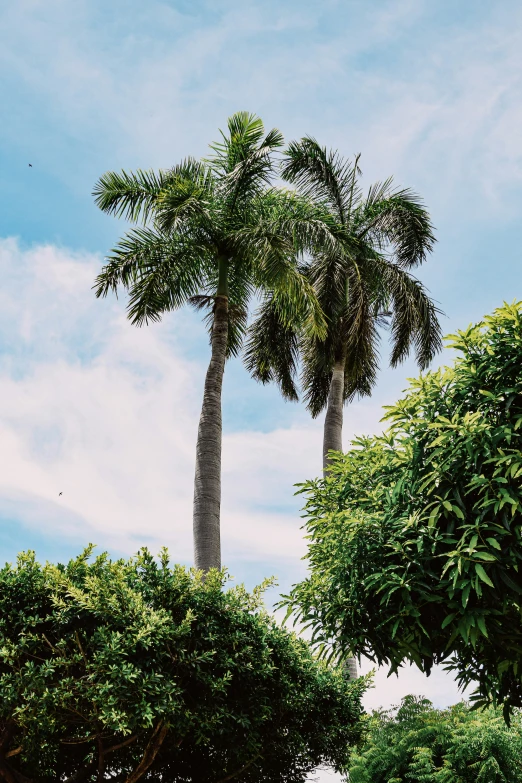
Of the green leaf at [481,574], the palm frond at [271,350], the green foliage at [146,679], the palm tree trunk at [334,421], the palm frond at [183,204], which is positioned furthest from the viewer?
the palm frond at [271,350]

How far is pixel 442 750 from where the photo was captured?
11602 millimetres

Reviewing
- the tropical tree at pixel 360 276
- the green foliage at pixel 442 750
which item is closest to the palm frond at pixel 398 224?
the tropical tree at pixel 360 276

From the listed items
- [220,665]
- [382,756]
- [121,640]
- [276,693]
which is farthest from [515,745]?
[121,640]

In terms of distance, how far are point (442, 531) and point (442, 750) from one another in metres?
6.01

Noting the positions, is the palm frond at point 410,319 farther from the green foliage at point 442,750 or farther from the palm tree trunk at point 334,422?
the green foliage at point 442,750

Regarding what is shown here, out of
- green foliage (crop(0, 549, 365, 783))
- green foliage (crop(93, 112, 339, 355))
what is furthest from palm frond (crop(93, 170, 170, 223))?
green foliage (crop(0, 549, 365, 783))

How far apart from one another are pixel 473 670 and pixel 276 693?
2.70m

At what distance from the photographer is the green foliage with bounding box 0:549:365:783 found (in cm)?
812

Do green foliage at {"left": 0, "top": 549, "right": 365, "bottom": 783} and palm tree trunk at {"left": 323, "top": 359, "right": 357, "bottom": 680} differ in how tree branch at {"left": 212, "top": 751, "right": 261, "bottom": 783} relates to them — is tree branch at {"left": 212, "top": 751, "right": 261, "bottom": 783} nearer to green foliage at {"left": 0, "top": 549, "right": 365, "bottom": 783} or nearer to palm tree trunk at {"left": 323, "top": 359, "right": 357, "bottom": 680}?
green foliage at {"left": 0, "top": 549, "right": 365, "bottom": 783}

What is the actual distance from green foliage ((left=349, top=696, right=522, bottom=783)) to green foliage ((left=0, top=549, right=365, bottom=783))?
1.19 meters

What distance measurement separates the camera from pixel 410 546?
304 inches

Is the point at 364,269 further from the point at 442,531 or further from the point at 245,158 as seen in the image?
the point at 442,531

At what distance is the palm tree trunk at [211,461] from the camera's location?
13.6m

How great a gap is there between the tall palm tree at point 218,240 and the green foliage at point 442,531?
663 cm
